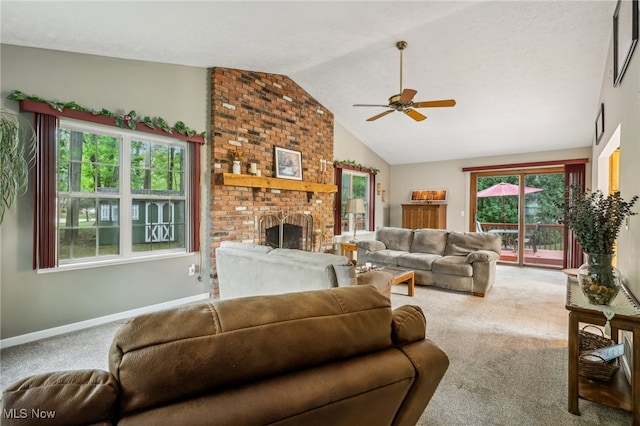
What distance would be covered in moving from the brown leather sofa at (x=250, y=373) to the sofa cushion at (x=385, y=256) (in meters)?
4.24

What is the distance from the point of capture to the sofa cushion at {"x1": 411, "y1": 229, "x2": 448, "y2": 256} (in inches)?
203

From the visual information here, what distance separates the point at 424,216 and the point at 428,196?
0.50 m

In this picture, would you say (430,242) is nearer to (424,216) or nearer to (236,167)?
(424,216)

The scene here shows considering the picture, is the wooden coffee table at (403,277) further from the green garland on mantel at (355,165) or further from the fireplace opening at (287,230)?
the green garland on mantel at (355,165)

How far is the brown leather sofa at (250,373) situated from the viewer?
0.60 m

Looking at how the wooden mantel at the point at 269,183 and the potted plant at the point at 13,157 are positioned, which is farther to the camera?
the wooden mantel at the point at 269,183

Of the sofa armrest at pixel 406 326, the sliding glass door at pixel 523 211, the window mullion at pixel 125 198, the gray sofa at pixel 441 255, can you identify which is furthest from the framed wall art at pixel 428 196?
the sofa armrest at pixel 406 326

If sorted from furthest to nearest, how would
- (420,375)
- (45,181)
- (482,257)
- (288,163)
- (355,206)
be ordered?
(355,206) < (288,163) < (482,257) < (45,181) < (420,375)

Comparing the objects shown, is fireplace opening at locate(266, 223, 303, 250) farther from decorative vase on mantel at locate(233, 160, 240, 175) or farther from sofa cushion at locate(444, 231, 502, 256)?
sofa cushion at locate(444, 231, 502, 256)

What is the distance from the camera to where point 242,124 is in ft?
14.8

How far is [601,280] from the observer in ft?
6.05

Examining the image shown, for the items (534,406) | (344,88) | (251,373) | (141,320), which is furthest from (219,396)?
(344,88)

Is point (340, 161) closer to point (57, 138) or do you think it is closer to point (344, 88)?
point (344, 88)

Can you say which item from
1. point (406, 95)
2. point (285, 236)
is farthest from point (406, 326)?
point (285, 236)
